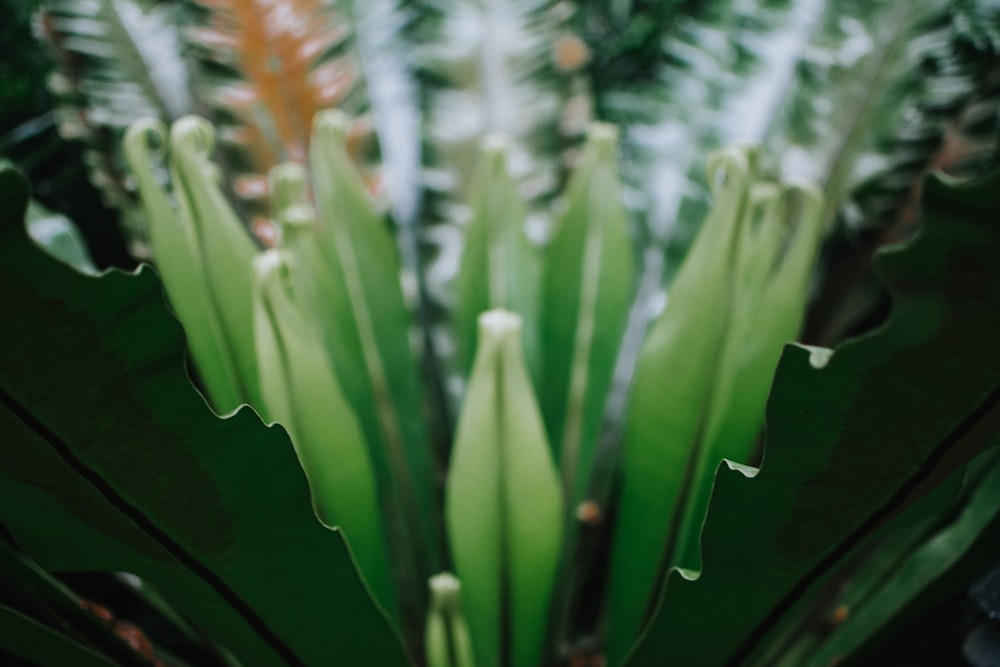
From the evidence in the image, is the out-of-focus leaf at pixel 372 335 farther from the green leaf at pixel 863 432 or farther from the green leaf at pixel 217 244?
the green leaf at pixel 863 432

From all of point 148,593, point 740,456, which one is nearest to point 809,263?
point 740,456

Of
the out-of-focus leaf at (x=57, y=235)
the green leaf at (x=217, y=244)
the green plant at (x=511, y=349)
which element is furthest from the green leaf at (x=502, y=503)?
the out-of-focus leaf at (x=57, y=235)

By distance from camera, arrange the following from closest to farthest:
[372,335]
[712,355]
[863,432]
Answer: [863,432]
[712,355]
[372,335]

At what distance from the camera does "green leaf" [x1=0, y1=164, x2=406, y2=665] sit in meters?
0.21

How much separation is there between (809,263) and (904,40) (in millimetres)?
251

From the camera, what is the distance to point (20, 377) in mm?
213

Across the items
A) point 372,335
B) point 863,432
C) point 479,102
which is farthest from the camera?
point 479,102

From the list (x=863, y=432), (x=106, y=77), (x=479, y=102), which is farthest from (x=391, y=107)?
(x=863, y=432)

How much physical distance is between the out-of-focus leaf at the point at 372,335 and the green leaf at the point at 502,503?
12cm

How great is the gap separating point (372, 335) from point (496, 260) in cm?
9

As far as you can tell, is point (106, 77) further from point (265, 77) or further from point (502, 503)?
point (502, 503)

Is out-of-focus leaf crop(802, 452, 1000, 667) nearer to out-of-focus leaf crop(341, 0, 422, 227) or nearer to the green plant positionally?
the green plant

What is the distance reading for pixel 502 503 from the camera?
332mm

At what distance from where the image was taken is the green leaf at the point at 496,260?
0.44 metres
